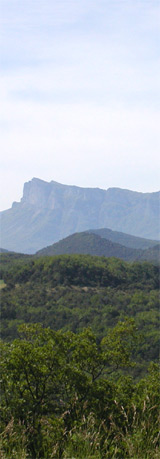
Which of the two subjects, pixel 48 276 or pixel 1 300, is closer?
pixel 1 300

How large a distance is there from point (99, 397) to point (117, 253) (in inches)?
6703

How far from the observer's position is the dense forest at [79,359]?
4.35 metres

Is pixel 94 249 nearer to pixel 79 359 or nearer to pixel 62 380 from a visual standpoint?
pixel 79 359

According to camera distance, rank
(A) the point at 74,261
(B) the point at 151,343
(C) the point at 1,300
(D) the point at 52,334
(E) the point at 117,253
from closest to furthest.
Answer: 1. (D) the point at 52,334
2. (B) the point at 151,343
3. (C) the point at 1,300
4. (A) the point at 74,261
5. (E) the point at 117,253

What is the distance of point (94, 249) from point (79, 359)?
532 feet

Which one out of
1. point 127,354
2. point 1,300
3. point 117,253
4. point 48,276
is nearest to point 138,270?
point 48,276

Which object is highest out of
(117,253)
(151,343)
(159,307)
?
(117,253)

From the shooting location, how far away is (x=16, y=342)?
858 centimetres

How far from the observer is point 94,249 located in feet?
561

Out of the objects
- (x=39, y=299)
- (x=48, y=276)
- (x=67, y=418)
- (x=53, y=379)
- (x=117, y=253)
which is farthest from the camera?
(x=117, y=253)

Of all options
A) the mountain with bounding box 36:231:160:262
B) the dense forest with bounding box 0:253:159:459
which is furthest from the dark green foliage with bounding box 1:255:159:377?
the mountain with bounding box 36:231:160:262

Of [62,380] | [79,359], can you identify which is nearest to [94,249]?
[79,359]

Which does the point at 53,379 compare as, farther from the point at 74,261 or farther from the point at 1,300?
the point at 74,261

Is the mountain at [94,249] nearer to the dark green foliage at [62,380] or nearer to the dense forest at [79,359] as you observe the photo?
the dense forest at [79,359]
